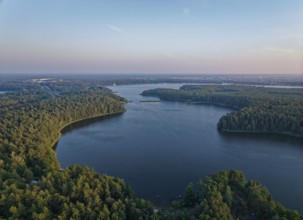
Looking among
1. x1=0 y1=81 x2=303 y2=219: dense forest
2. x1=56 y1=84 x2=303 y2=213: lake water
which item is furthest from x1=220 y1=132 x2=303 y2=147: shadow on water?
x1=0 y1=81 x2=303 y2=219: dense forest

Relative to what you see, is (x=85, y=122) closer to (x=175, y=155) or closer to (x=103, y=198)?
(x=175, y=155)

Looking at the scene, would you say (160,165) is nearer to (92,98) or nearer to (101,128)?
(101,128)

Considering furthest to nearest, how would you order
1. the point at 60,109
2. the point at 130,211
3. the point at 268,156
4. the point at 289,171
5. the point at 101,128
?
the point at 60,109 → the point at 101,128 → the point at 268,156 → the point at 289,171 → the point at 130,211

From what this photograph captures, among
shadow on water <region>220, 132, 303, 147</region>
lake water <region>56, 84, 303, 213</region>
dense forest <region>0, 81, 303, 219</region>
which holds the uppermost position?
dense forest <region>0, 81, 303, 219</region>

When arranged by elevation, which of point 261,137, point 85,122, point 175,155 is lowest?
point 175,155

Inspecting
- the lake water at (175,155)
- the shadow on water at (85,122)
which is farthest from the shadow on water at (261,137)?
the shadow on water at (85,122)

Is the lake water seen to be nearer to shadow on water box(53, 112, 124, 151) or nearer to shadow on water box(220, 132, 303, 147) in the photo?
shadow on water box(220, 132, 303, 147)

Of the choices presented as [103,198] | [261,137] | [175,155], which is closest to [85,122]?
[175,155]

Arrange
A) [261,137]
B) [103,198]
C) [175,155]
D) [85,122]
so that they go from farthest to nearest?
[85,122] < [261,137] < [175,155] < [103,198]

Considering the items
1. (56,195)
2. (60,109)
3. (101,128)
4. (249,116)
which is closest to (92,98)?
(60,109)
